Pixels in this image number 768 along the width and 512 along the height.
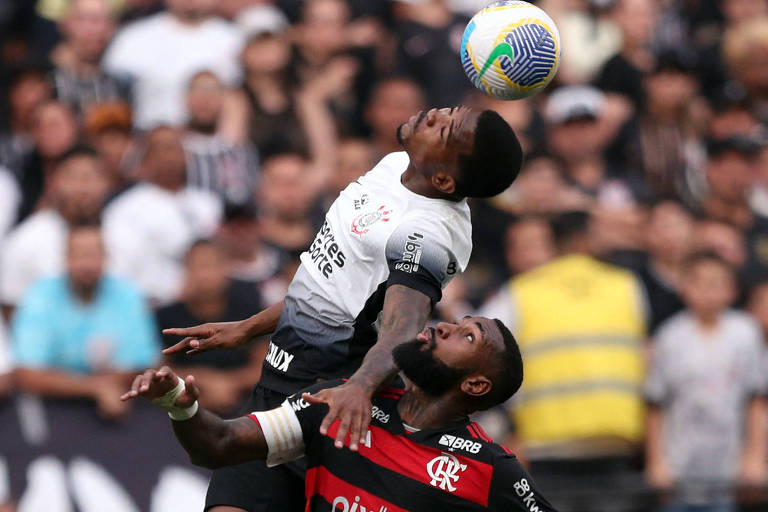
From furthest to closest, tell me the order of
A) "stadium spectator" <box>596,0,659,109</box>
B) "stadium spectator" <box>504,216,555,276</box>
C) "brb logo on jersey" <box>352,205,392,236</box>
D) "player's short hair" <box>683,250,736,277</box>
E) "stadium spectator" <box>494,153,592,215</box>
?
"stadium spectator" <box>596,0,659,109</box> < "stadium spectator" <box>494,153,592,215</box> < "player's short hair" <box>683,250,736,277</box> < "stadium spectator" <box>504,216,555,276</box> < "brb logo on jersey" <box>352,205,392,236</box>

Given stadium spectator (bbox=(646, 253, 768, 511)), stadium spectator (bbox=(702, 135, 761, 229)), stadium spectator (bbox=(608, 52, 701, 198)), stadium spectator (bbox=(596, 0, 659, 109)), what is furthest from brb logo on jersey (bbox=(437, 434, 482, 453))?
stadium spectator (bbox=(596, 0, 659, 109))

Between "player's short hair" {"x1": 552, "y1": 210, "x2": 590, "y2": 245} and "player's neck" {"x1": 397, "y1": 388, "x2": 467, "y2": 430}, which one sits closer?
"player's neck" {"x1": 397, "y1": 388, "x2": 467, "y2": 430}

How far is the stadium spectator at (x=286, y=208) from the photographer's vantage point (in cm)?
1077

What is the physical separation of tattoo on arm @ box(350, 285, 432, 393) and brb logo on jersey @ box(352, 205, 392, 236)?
14.9 inches

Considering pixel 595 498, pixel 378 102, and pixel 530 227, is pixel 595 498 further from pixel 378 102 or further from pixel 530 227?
pixel 378 102

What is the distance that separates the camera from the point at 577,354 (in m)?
10.2

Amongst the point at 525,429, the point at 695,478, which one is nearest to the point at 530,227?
the point at 525,429

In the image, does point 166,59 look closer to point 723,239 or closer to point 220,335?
point 723,239

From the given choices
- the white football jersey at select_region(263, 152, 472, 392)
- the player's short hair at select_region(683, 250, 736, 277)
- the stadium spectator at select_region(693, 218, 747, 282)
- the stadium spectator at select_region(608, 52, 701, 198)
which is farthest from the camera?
the stadium spectator at select_region(608, 52, 701, 198)

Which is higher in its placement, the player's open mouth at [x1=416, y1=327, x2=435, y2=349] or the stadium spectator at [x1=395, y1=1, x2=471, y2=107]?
the player's open mouth at [x1=416, y1=327, x2=435, y2=349]

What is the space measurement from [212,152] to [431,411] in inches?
255

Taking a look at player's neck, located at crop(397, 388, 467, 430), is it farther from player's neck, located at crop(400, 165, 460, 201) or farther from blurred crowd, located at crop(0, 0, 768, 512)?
blurred crowd, located at crop(0, 0, 768, 512)

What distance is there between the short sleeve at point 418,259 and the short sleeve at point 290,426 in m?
0.50

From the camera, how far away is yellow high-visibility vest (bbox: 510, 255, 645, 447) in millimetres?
10125
